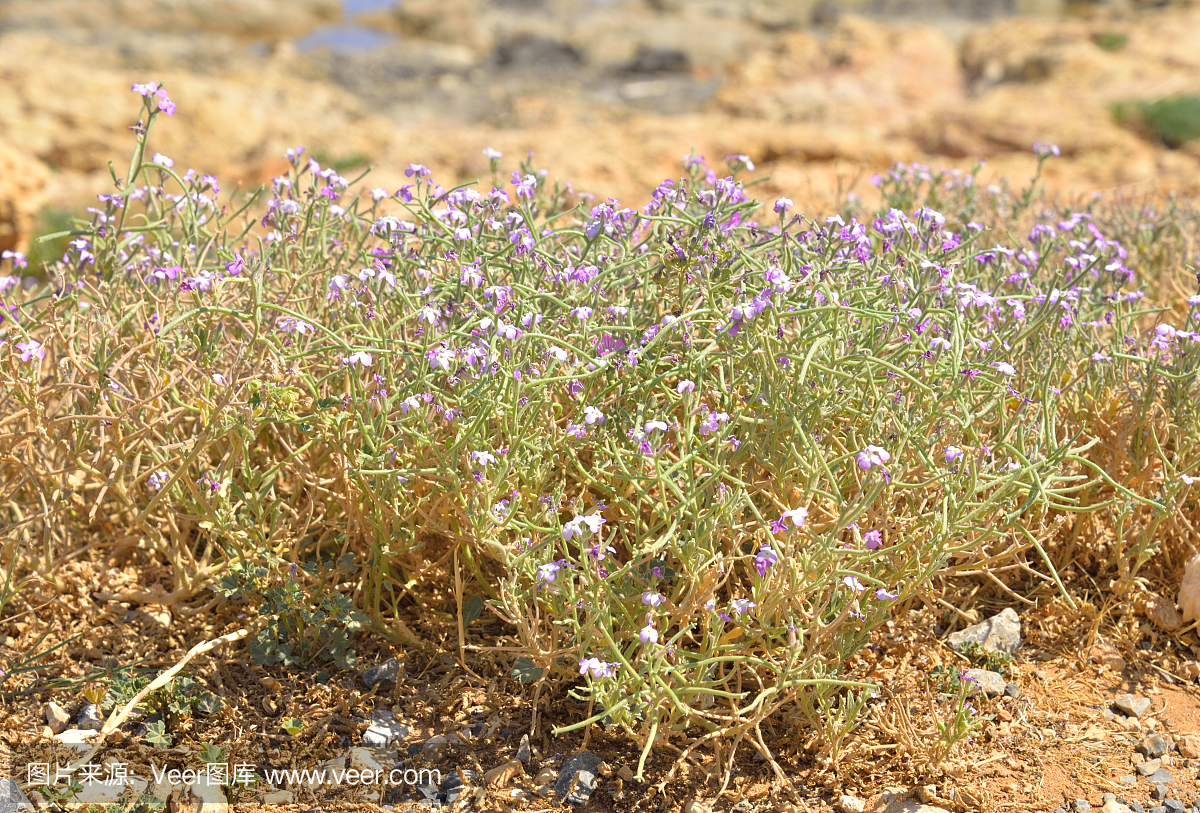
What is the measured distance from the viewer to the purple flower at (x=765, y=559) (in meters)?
2.21

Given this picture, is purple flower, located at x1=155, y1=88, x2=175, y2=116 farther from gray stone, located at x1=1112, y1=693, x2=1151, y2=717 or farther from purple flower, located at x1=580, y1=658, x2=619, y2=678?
gray stone, located at x1=1112, y1=693, x2=1151, y2=717

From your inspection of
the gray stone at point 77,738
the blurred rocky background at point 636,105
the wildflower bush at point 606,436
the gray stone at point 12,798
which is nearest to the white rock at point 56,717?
the gray stone at point 77,738

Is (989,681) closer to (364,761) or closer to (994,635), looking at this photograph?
(994,635)

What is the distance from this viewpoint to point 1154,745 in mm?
2627

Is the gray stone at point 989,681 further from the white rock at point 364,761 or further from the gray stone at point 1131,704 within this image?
the white rock at point 364,761

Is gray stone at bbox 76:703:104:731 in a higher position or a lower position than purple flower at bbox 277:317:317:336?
lower

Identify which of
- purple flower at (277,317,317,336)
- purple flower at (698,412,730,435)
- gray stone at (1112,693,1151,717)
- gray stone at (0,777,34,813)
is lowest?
gray stone at (0,777,34,813)

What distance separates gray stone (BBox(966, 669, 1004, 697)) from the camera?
9.00 feet

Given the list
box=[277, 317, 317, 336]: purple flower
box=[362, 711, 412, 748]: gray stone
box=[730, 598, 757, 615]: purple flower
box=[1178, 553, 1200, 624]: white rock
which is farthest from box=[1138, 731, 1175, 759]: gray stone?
box=[277, 317, 317, 336]: purple flower

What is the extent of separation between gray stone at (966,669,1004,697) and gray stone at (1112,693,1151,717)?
0.36 meters

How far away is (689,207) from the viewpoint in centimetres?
302

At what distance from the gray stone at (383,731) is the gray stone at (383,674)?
116 millimetres

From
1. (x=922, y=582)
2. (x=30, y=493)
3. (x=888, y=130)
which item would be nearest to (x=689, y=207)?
(x=922, y=582)

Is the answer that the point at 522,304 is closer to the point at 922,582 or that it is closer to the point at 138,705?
the point at 922,582
